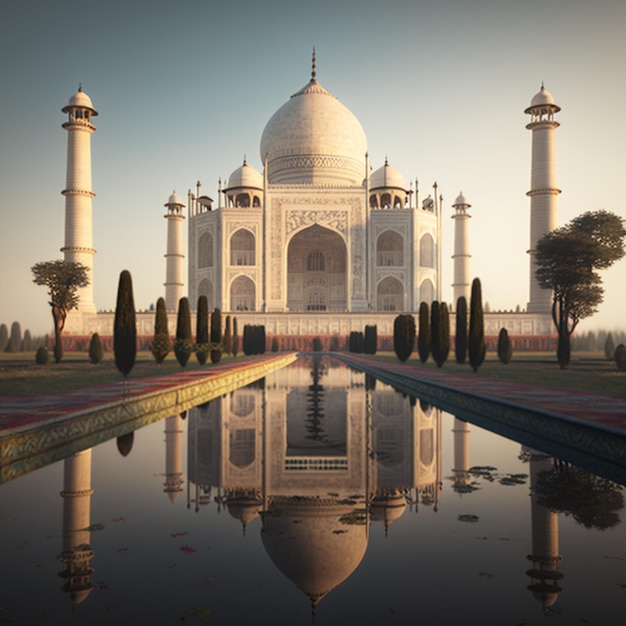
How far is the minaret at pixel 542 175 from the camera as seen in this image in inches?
1188

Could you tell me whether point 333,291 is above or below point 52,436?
above

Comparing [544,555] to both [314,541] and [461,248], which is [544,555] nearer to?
[314,541]

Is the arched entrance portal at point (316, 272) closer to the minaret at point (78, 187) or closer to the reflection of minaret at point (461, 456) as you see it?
the minaret at point (78, 187)

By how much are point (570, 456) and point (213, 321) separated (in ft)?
53.0

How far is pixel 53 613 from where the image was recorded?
2084 mm

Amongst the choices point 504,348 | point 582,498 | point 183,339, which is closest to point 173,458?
point 582,498

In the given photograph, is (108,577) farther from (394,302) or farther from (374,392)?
(394,302)

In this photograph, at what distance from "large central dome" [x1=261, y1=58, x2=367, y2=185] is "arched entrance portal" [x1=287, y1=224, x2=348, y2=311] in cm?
373

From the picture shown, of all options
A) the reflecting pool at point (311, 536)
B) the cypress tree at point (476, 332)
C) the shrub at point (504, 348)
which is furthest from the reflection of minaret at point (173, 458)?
the shrub at point (504, 348)

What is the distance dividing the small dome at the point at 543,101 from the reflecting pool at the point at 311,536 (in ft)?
96.1

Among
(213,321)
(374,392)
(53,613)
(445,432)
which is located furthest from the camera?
(213,321)

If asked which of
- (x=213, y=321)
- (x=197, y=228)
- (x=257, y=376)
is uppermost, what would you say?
(x=197, y=228)

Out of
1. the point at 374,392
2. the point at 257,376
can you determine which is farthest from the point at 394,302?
the point at 374,392

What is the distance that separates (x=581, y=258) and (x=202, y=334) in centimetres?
1219
